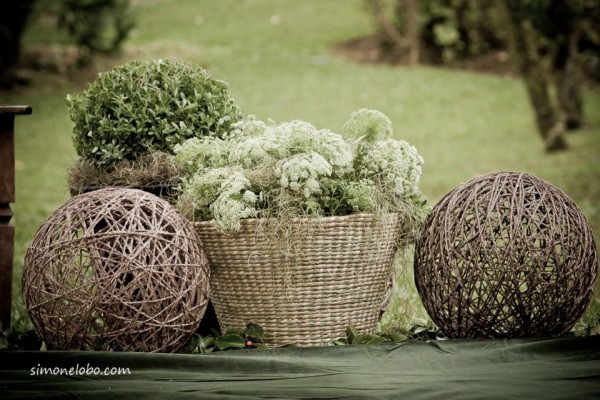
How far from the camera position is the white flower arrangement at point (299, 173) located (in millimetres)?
3898

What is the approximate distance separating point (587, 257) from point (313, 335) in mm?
1456

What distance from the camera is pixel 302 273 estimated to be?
4.01m

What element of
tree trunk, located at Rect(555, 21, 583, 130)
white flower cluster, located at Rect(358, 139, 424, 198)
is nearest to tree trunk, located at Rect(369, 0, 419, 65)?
tree trunk, located at Rect(555, 21, 583, 130)

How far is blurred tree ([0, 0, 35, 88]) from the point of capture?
61.1 ft

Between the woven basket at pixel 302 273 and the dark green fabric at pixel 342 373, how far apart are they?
0.29 metres

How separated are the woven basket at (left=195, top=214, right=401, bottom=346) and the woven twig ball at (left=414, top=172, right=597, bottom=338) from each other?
34 cm

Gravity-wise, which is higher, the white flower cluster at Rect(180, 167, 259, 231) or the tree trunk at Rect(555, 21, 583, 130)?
the tree trunk at Rect(555, 21, 583, 130)

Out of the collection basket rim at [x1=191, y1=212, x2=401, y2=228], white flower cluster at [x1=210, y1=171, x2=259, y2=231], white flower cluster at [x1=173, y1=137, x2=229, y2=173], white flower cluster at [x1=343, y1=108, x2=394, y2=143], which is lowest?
basket rim at [x1=191, y1=212, x2=401, y2=228]

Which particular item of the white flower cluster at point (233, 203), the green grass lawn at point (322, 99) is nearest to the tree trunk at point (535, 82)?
the green grass lawn at point (322, 99)

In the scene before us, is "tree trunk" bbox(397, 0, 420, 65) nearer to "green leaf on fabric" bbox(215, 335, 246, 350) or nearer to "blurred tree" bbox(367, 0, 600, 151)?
"blurred tree" bbox(367, 0, 600, 151)

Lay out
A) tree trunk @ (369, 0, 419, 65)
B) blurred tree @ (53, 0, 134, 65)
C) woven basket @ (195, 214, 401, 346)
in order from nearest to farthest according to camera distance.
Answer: woven basket @ (195, 214, 401, 346)
blurred tree @ (53, 0, 134, 65)
tree trunk @ (369, 0, 419, 65)

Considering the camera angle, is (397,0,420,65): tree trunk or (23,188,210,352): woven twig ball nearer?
(23,188,210,352): woven twig ball

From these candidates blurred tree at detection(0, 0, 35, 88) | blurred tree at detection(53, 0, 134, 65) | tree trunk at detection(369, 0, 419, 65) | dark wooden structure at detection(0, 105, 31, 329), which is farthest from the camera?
tree trunk at detection(369, 0, 419, 65)

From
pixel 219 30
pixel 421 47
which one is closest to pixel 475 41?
pixel 421 47
